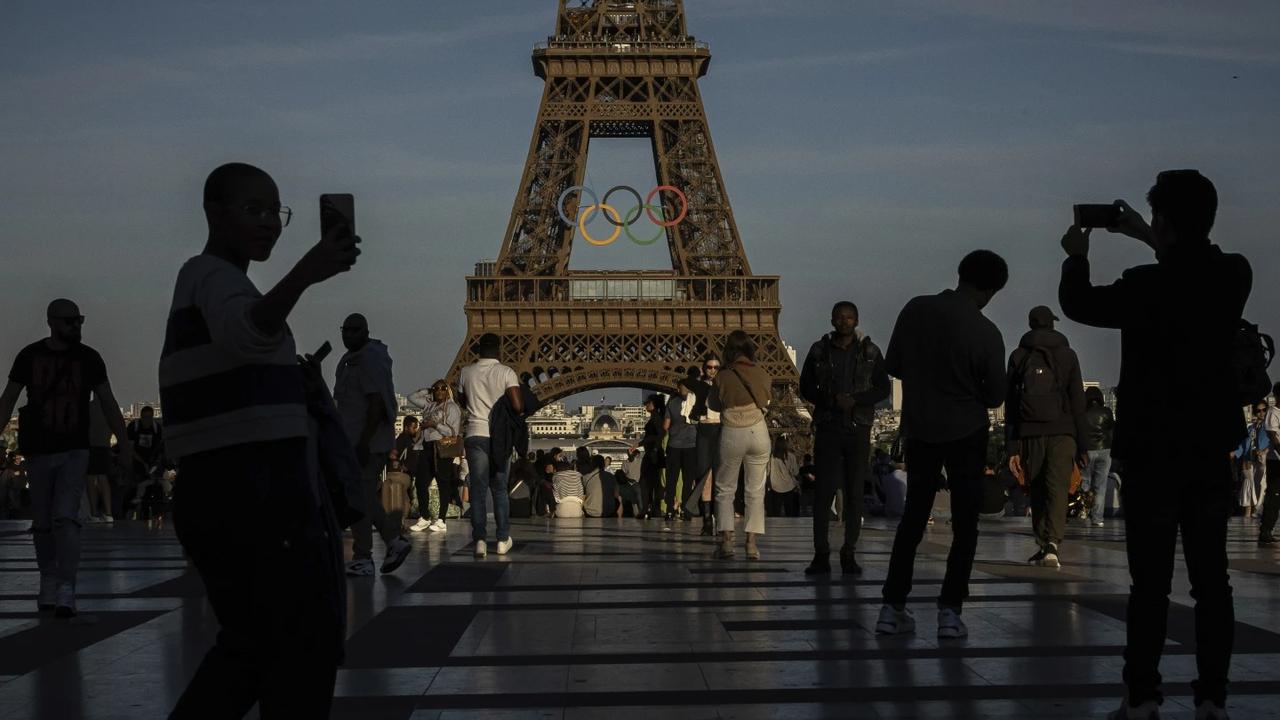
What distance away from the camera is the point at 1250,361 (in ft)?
22.3

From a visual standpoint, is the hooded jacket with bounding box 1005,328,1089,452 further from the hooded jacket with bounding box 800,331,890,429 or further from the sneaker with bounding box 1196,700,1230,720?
the sneaker with bounding box 1196,700,1230,720

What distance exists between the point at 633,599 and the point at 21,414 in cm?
348

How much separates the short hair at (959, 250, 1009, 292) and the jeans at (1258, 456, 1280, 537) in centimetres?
690

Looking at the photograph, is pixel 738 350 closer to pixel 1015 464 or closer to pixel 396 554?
pixel 396 554

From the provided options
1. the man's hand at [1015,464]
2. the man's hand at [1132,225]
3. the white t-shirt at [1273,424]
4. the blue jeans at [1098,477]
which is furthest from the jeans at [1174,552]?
the blue jeans at [1098,477]

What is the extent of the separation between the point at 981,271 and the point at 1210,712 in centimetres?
317

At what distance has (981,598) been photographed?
9438mm

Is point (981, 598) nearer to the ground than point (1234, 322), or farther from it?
nearer to the ground

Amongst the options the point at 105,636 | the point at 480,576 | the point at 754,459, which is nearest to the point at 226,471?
the point at 105,636

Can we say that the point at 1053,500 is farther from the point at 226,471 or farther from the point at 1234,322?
the point at 226,471

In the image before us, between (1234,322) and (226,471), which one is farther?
(1234,322)

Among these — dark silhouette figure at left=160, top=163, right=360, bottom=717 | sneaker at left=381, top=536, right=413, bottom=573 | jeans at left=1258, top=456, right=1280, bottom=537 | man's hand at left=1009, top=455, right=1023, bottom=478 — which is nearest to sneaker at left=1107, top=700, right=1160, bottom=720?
dark silhouette figure at left=160, top=163, right=360, bottom=717

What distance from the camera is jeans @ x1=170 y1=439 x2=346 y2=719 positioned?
3.99m

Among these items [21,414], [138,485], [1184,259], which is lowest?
[138,485]
